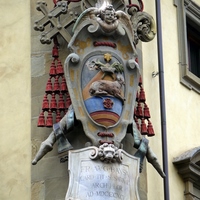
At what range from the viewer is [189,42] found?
1855 cm

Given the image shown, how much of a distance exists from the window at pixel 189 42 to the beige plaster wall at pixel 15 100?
120 inches

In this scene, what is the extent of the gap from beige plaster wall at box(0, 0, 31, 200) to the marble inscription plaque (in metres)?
0.89

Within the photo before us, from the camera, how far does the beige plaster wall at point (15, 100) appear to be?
48.2 feet

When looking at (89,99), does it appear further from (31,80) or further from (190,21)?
(190,21)

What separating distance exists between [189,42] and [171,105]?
6.10ft

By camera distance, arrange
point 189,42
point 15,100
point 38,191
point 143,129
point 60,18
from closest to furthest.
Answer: point 38,191 → point 143,129 → point 60,18 → point 15,100 → point 189,42

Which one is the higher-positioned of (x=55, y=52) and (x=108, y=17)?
(x=108, y=17)

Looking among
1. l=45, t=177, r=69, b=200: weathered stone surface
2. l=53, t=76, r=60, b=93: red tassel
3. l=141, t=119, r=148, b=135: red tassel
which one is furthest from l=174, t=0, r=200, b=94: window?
l=45, t=177, r=69, b=200: weathered stone surface

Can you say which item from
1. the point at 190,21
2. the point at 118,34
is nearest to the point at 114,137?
the point at 118,34

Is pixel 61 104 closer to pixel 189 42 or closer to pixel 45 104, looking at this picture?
pixel 45 104

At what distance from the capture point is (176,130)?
17.0 meters

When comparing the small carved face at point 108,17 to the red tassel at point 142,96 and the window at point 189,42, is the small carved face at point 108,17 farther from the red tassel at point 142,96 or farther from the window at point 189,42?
the window at point 189,42

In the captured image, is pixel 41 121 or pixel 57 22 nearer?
pixel 41 121

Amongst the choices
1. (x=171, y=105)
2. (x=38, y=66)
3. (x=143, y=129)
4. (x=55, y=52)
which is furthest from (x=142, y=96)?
(x=171, y=105)
